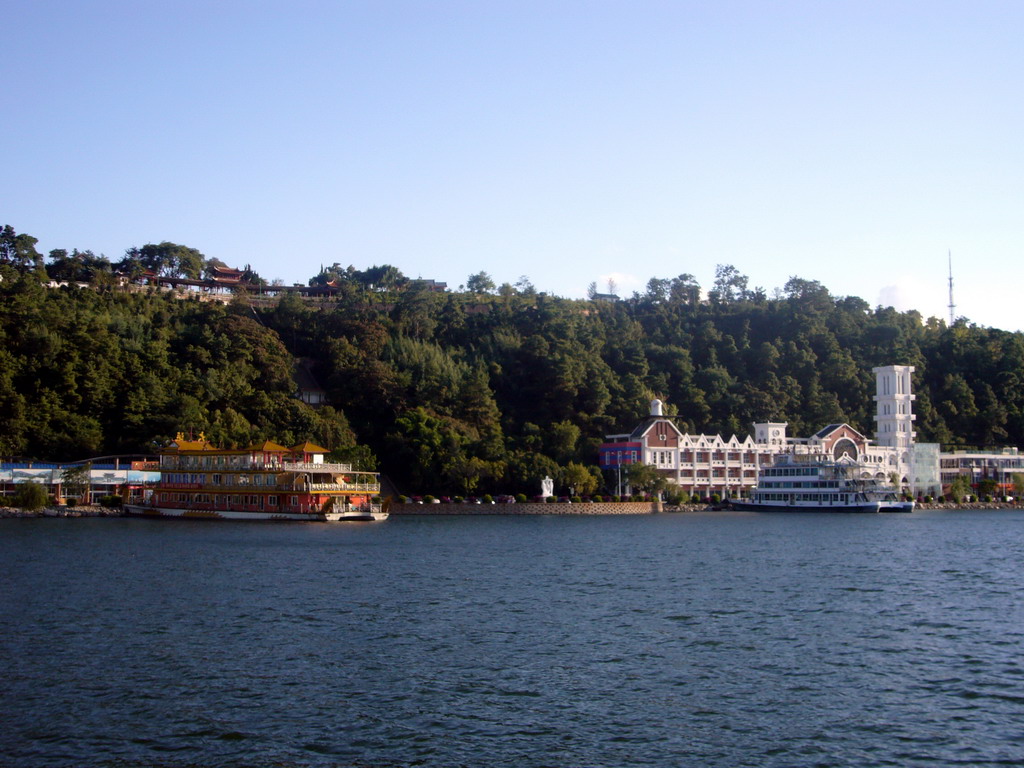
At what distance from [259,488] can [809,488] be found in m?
51.3

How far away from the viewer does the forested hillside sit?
265ft

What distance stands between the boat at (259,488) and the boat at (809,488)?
→ 1615 inches

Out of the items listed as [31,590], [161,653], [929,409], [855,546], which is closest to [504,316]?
[929,409]

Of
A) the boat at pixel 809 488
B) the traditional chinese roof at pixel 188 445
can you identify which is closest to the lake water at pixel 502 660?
the traditional chinese roof at pixel 188 445

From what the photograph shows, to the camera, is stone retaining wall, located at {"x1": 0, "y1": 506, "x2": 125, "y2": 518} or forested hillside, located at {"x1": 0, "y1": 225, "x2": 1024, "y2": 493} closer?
stone retaining wall, located at {"x1": 0, "y1": 506, "x2": 125, "y2": 518}

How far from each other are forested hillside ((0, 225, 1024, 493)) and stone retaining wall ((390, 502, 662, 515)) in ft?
9.25

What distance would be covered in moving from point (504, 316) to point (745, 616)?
8801 cm

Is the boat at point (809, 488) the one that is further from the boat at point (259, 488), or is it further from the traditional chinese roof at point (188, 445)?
the traditional chinese roof at point (188, 445)

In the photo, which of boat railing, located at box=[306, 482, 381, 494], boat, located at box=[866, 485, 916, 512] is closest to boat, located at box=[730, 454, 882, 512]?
boat, located at box=[866, 485, 916, 512]

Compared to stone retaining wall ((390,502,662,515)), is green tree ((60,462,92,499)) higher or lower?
higher

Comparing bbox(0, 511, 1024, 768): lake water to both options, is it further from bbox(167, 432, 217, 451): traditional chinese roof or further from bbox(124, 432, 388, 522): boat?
bbox(167, 432, 217, 451): traditional chinese roof

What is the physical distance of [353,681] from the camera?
20.1m

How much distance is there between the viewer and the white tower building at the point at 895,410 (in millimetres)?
108438

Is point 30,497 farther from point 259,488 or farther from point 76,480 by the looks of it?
point 259,488
